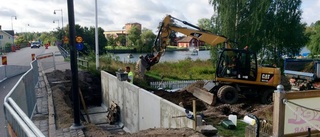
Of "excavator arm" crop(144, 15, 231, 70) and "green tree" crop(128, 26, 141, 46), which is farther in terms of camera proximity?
"green tree" crop(128, 26, 141, 46)

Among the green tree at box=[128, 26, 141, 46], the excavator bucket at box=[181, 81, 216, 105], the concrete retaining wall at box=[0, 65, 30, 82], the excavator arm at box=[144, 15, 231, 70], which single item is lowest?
the excavator bucket at box=[181, 81, 216, 105]

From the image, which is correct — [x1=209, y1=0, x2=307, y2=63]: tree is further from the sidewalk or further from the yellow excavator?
the sidewalk

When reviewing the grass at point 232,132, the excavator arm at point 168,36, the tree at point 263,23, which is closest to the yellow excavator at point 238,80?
the excavator arm at point 168,36

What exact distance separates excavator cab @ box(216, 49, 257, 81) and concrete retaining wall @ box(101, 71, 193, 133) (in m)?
4.61

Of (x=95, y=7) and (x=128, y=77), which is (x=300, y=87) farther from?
(x=95, y=7)

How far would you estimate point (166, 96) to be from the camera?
1499cm

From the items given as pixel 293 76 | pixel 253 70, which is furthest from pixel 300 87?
pixel 253 70

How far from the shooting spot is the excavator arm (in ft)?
50.0

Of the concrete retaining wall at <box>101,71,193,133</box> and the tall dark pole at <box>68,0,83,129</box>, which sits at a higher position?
the tall dark pole at <box>68,0,83,129</box>

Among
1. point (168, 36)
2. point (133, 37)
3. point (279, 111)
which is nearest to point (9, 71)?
point (168, 36)

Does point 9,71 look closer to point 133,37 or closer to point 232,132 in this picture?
point 232,132

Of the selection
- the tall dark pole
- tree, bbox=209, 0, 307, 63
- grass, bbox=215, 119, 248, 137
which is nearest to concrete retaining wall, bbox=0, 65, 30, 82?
the tall dark pole

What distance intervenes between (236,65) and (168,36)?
4.69 metres

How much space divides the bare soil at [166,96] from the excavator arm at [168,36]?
8.31ft
